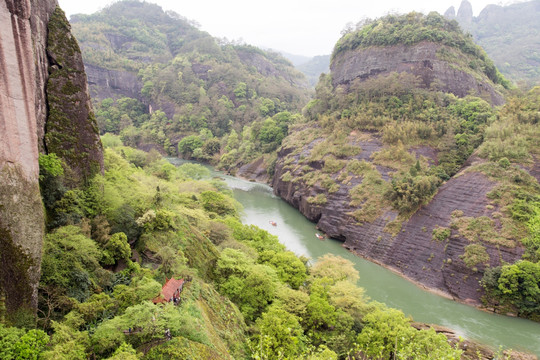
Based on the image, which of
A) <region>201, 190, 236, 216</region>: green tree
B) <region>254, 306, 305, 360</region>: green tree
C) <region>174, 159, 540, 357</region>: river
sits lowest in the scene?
<region>174, 159, 540, 357</region>: river

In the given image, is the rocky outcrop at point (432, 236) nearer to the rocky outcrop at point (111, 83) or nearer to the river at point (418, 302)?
the river at point (418, 302)

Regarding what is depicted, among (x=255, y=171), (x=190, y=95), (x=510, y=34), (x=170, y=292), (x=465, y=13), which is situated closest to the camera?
(x=170, y=292)

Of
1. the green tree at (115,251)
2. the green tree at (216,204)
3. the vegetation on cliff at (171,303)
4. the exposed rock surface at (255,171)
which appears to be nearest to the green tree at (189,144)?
the exposed rock surface at (255,171)

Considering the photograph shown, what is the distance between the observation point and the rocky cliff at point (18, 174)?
909cm

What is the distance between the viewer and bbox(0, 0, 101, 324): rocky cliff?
29.8 ft

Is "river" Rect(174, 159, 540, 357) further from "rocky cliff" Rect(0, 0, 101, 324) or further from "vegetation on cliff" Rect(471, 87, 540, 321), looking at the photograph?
"rocky cliff" Rect(0, 0, 101, 324)

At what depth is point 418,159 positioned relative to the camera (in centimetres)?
3919

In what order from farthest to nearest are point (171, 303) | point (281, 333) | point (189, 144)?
point (189, 144)
point (281, 333)
point (171, 303)

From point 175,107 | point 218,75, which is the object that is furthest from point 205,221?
point 218,75

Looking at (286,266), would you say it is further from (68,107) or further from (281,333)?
(68,107)

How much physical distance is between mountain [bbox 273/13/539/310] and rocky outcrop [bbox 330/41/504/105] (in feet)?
0.59

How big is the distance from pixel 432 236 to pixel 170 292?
90.9ft

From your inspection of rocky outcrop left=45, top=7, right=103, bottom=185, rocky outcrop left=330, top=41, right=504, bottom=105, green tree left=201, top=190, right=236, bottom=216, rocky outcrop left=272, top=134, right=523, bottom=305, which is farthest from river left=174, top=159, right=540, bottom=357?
rocky outcrop left=330, top=41, right=504, bottom=105

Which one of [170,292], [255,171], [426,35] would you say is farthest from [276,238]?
[426,35]
